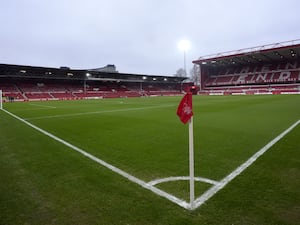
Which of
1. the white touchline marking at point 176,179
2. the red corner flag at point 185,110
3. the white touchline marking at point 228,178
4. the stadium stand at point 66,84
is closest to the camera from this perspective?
the red corner flag at point 185,110

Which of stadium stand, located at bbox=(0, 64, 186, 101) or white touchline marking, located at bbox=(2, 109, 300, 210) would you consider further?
stadium stand, located at bbox=(0, 64, 186, 101)

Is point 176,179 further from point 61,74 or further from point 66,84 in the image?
point 66,84

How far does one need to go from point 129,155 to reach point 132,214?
278 centimetres

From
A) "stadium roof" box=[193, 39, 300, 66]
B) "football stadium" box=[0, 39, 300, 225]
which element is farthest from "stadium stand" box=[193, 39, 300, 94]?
"football stadium" box=[0, 39, 300, 225]

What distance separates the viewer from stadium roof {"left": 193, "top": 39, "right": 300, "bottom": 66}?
55.3m

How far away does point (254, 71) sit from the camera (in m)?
71.4

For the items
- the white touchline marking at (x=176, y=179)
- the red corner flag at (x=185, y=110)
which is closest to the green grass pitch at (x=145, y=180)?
the white touchline marking at (x=176, y=179)

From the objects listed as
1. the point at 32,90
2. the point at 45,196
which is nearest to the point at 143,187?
the point at 45,196

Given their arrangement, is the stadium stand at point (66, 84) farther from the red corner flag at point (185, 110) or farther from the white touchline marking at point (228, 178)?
the red corner flag at point (185, 110)

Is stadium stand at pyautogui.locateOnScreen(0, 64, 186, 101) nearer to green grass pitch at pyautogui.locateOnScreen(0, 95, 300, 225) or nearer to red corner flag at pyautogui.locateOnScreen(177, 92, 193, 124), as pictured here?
green grass pitch at pyautogui.locateOnScreen(0, 95, 300, 225)

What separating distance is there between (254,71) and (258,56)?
8566 millimetres

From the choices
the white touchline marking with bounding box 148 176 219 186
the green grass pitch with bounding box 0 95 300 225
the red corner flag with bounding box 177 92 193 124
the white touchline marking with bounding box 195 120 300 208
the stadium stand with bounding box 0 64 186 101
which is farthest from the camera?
the stadium stand with bounding box 0 64 186 101

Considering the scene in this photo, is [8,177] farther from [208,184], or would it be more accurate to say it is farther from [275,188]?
[275,188]

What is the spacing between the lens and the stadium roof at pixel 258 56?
55.3 m
